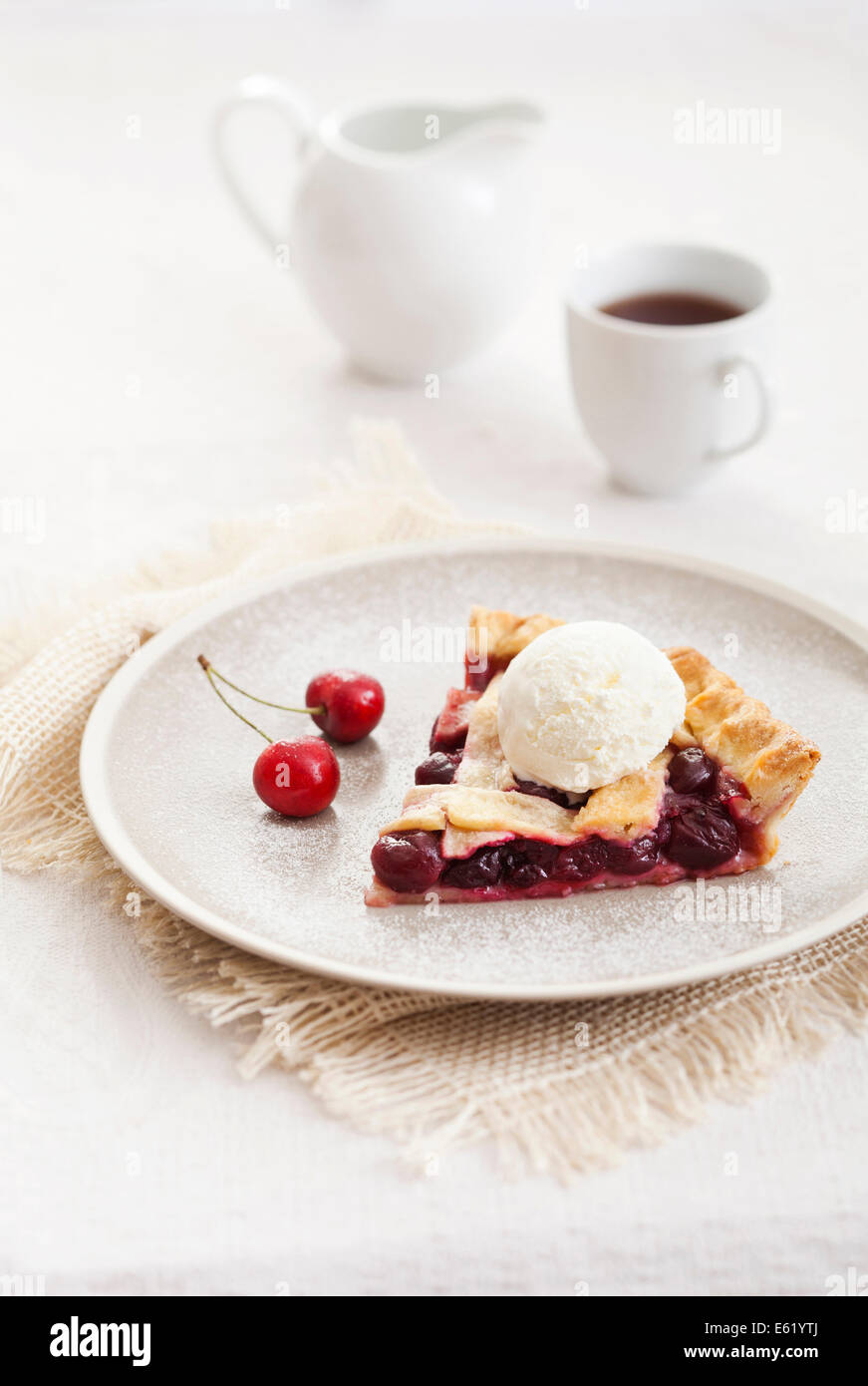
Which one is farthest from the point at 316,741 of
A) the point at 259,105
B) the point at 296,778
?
the point at 259,105

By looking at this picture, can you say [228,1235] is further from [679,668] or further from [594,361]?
[594,361]

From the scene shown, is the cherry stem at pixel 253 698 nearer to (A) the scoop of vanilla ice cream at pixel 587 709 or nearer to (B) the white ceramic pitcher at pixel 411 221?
(A) the scoop of vanilla ice cream at pixel 587 709

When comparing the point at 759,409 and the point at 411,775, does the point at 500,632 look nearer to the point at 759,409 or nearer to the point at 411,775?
the point at 411,775

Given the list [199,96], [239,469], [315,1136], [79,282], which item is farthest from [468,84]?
[315,1136]

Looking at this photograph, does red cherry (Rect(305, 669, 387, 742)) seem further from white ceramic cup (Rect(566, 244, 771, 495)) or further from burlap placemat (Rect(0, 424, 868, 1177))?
white ceramic cup (Rect(566, 244, 771, 495))

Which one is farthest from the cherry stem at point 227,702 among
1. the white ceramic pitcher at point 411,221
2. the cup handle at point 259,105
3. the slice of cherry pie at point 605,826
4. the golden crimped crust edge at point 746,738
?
the cup handle at point 259,105
